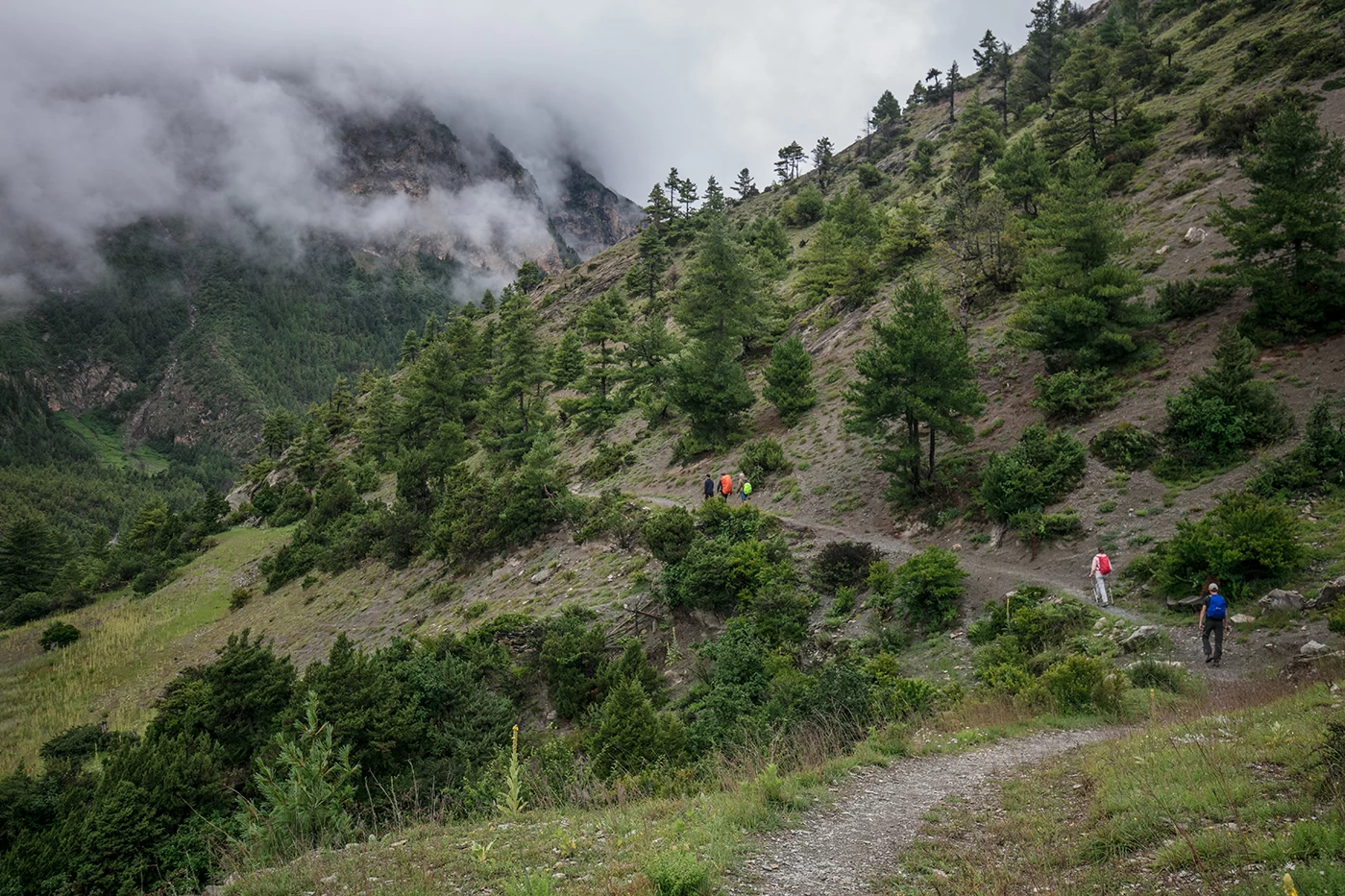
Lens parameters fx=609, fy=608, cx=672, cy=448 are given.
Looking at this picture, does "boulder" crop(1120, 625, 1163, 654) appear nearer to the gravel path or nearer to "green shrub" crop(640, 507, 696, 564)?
the gravel path

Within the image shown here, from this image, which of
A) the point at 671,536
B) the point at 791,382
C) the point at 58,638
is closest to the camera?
the point at 671,536

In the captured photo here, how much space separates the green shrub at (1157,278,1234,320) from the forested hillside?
0.14 m

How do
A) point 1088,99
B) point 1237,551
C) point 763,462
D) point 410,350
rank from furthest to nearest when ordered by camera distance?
point 410,350 < point 1088,99 < point 763,462 < point 1237,551

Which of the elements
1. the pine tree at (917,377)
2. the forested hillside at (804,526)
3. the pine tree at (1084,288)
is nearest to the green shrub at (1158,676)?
the forested hillside at (804,526)

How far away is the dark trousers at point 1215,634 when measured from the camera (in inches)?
456

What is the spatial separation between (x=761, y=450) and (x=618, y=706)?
20410mm

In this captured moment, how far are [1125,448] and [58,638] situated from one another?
194 ft

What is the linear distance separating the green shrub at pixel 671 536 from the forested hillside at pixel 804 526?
11cm

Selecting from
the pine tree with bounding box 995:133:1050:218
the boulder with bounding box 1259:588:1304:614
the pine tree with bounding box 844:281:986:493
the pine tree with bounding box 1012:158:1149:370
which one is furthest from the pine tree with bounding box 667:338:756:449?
the boulder with bounding box 1259:588:1304:614

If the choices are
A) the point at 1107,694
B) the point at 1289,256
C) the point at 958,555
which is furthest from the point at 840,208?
the point at 1107,694

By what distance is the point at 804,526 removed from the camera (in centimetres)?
2417

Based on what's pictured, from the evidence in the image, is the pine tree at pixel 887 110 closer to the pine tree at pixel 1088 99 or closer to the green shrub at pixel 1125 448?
the pine tree at pixel 1088 99

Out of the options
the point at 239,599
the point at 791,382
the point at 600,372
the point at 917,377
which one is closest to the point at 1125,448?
the point at 917,377

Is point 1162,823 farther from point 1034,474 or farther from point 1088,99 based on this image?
point 1088,99
